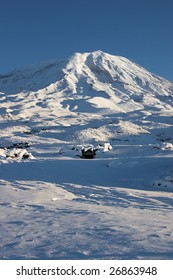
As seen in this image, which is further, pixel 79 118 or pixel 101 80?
pixel 101 80

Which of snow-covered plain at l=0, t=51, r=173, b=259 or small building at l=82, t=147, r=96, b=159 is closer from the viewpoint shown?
snow-covered plain at l=0, t=51, r=173, b=259

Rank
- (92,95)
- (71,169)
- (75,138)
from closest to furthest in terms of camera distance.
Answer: (71,169) → (75,138) → (92,95)

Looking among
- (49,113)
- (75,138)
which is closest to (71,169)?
(75,138)

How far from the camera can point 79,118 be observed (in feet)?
295

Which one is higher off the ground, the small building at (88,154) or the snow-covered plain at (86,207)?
the small building at (88,154)

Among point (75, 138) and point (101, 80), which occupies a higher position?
point (101, 80)

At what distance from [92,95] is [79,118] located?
40.2 metres

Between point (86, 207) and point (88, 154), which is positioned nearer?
point (86, 207)

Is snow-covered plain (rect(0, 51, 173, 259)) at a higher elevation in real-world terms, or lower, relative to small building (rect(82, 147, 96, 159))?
lower

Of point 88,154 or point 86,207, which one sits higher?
point 88,154

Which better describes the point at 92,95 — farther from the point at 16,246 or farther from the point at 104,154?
the point at 16,246

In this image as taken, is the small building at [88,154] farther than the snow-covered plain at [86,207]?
Yes
